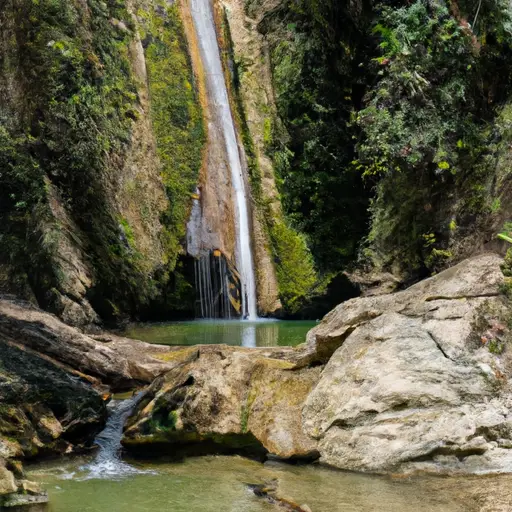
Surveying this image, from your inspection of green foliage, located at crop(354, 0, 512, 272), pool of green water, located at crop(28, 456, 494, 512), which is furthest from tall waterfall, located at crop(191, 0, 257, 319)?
pool of green water, located at crop(28, 456, 494, 512)

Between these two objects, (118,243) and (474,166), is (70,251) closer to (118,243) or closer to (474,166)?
(118,243)

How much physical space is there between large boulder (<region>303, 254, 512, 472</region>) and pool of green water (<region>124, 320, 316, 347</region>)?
4306 mm

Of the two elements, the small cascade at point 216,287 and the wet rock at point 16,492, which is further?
the small cascade at point 216,287

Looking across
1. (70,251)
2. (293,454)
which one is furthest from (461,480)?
(70,251)

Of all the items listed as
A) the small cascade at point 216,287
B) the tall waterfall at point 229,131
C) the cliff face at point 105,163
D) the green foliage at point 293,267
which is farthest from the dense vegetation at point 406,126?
the small cascade at point 216,287

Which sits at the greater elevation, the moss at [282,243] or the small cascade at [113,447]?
the moss at [282,243]

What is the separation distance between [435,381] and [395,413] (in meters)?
0.48

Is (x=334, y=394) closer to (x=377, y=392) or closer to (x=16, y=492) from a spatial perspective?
(x=377, y=392)

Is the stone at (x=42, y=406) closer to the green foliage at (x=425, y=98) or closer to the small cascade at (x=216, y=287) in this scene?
the green foliage at (x=425, y=98)

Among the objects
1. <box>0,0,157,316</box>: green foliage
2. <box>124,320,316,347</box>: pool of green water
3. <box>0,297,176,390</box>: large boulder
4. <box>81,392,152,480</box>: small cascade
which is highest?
<box>0,0,157,316</box>: green foliage

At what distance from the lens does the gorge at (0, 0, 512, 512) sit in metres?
5.76

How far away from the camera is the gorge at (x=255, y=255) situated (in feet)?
18.9

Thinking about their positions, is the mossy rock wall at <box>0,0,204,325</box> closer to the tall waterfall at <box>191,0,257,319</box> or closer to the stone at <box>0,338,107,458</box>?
the tall waterfall at <box>191,0,257,319</box>

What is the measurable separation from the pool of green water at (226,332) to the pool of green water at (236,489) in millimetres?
5096
